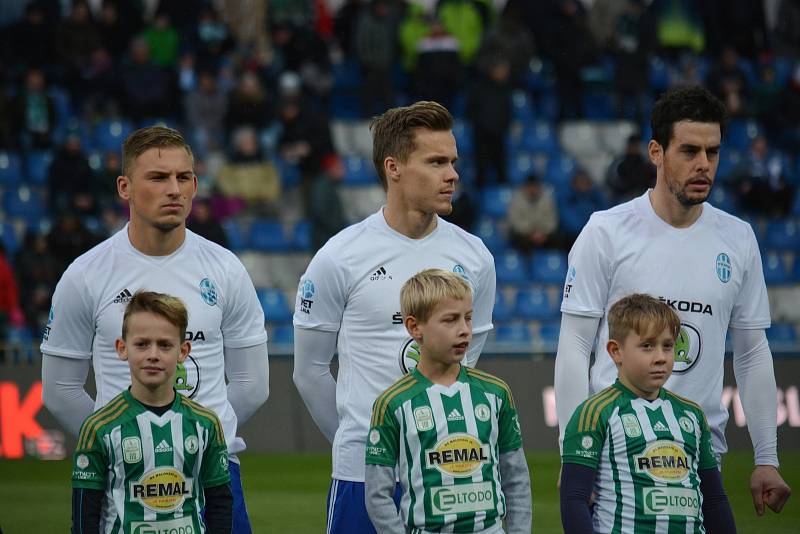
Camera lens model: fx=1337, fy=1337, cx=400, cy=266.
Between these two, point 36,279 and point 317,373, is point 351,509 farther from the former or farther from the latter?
point 36,279

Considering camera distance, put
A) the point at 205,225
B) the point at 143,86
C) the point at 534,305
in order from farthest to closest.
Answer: the point at 143,86
the point at 534,305
the point at 205,225

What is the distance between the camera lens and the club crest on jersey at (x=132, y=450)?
4.67 m

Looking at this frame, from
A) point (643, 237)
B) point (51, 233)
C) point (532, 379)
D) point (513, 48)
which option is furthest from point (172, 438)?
point (513, 48)

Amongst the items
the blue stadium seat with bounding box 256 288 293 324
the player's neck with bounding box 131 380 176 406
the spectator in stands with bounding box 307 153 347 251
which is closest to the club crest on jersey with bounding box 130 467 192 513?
the player's neck with bounding box 131 380 176 406

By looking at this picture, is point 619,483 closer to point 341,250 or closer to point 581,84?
Answer: point 341,250

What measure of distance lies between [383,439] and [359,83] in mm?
16357

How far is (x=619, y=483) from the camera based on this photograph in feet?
15.8

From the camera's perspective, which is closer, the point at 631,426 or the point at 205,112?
the point at 631,426

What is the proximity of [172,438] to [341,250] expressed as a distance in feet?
3.63

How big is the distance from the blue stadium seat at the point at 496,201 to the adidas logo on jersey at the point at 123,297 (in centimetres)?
1381

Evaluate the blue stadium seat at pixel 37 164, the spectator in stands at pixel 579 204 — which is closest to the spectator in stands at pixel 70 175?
the blue stadium seat at pixel 37 164

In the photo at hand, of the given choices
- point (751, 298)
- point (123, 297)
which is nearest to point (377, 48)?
point (751, 298)

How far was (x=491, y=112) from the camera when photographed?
60.5 feet

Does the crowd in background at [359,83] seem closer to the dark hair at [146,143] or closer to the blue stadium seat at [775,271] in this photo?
the blue stadium seat at [775,271]
